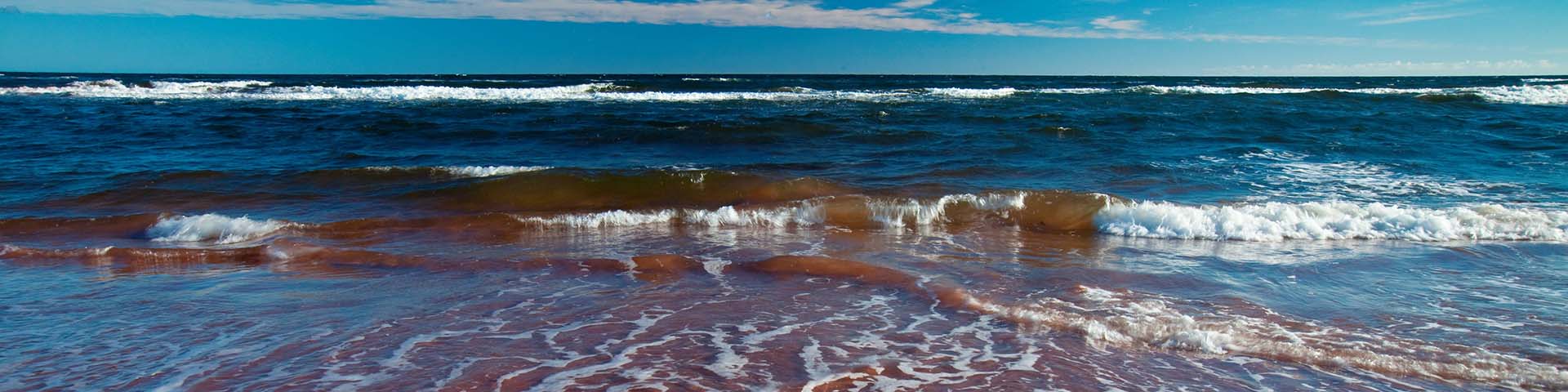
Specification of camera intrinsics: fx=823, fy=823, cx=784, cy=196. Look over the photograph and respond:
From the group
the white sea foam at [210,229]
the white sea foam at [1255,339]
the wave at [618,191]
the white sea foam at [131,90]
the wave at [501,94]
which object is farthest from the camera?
the white sea foam at [131,90]

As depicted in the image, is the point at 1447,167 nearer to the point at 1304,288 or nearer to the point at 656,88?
the point at 1304,288

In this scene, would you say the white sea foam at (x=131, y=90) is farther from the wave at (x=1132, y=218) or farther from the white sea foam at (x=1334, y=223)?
the white sea foam at (x=1334, y=223)

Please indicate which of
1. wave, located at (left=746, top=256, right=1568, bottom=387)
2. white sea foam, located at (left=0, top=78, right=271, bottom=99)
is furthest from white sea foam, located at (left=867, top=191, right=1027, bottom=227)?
white sea foam, located at (left=0, top=78, right=271, bottom=99)

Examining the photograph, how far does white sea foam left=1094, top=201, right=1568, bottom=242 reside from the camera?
7.02 metres

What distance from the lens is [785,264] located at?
5910 mm

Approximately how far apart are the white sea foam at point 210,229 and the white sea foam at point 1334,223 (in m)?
7.71

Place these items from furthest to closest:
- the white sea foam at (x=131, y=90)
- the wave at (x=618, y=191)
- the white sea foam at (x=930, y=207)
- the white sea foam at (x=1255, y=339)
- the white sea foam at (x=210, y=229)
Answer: the white sea foam at (x=131, y=90)
the wave at (x=618, y=191)
the white sea foam at (x=930, y=207)
the white sea foam at (x=210, y=229)
the white sea foam at (x=1255, y=339)

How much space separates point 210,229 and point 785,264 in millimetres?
5341

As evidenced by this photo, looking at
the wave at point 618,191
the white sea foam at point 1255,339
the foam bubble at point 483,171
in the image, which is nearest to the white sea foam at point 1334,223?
the white sea foam at point 1255,339

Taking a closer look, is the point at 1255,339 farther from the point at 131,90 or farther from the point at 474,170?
the point at 131,90

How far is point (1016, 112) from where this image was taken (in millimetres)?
21656

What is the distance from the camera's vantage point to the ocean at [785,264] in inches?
146

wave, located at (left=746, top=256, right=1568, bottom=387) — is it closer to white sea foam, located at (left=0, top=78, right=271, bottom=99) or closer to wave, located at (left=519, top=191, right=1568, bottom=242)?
wave, located at (left=519, top=191, right=1568, bottom=242)

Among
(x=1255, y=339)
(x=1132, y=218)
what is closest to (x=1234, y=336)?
(x=1255, y=339)
